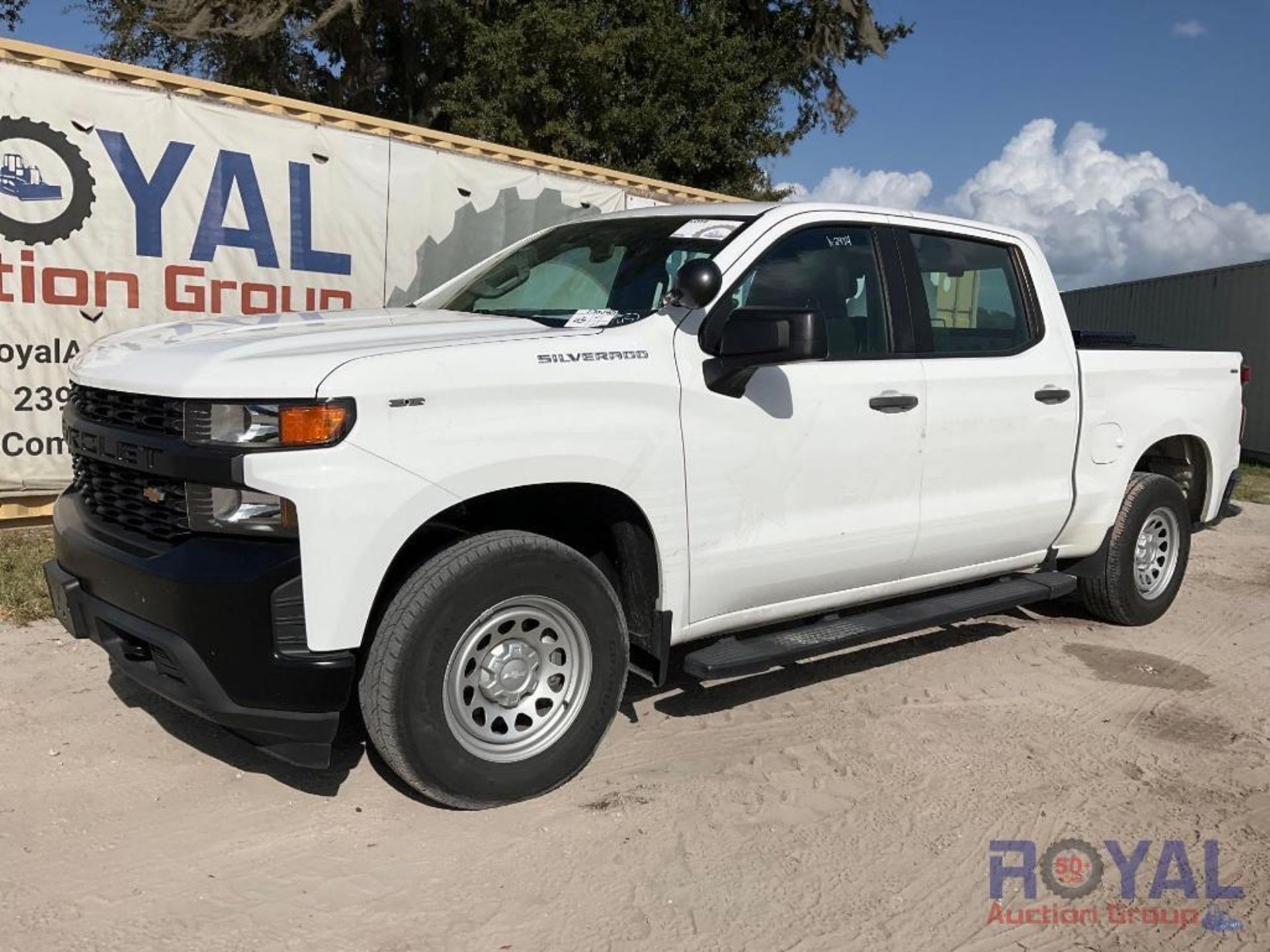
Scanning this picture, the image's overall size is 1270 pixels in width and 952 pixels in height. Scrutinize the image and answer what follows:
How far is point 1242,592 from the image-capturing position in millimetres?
6816

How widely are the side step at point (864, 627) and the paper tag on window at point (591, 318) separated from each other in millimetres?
1197

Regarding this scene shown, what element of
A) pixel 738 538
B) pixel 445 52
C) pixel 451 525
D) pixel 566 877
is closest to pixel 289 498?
pixel 451 525

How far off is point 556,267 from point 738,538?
4.67 feet

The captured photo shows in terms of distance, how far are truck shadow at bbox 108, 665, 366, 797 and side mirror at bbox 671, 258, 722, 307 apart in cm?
192

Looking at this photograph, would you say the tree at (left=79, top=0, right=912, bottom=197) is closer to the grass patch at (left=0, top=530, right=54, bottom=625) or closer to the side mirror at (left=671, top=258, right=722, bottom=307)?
the grass patch at (left=0, top=530, right=54, bottom=625)

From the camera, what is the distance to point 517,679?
339cm

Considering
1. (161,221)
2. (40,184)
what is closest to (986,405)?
(161,221)

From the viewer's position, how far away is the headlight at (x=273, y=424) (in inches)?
114

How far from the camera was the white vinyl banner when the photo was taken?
6609 mm

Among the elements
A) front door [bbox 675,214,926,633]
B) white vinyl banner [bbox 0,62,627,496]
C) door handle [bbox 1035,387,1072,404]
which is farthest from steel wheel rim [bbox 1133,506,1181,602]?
white vinyl banner [bbox 0,62,627,496]

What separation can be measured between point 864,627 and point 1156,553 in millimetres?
2485

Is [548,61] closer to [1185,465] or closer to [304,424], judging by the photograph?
[1185,465]

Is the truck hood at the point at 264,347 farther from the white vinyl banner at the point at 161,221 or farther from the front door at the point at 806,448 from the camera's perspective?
the white vinyl banner at the point at 161,221

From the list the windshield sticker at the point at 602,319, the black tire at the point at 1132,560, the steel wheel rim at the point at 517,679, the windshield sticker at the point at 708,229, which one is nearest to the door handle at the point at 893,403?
the windshield sticker at the point at 708,229
